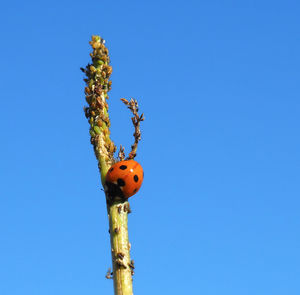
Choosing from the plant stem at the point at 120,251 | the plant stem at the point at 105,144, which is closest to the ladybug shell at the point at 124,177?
the plant stem at the point at 105,144

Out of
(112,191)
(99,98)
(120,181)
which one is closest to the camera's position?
(120,181)

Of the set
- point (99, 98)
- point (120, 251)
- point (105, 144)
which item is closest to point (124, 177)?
point (105, 144)

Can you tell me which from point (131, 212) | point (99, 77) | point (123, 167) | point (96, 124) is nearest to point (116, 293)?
point (131, 212)

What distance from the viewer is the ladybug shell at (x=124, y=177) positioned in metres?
6.94

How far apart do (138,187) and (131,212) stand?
0.63 metres

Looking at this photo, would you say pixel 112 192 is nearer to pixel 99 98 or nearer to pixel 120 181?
pixel 120 181

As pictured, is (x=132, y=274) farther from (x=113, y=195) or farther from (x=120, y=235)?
(x=113, y=195)

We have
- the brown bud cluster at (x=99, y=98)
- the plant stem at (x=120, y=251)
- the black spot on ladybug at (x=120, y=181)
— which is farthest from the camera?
the brown bud cluster at (x=99, y=98)

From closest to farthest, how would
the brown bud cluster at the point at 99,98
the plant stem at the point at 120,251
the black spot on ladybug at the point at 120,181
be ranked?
the plant stem at the point at 120,251 < the black spot on ladybug at the point at 120,181 < the brown bud cluster at the point at 99,98

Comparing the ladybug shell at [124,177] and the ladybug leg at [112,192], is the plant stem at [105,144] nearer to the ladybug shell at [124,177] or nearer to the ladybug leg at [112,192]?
the ladybug leg at [112,192]

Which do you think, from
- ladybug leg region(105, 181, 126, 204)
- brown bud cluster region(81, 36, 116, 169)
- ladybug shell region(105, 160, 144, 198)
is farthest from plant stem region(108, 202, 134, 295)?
brown bud cluster region(81, 36, 116, 169)

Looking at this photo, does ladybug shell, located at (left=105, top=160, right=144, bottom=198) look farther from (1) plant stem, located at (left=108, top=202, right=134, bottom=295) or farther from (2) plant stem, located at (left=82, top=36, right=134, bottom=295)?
(1) plant stem, located at (left=108, top=202, right=134, bottom=295)

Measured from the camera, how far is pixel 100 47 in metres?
7.86

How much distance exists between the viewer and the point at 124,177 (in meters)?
6.94
